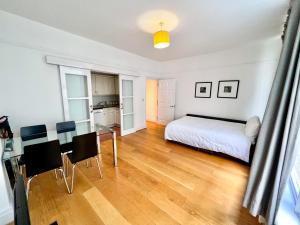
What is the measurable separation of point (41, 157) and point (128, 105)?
9.38ft

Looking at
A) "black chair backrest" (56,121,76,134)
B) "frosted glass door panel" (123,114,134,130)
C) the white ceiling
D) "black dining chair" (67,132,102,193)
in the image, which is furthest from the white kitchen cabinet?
"black dining chair" (67,132,102,193)

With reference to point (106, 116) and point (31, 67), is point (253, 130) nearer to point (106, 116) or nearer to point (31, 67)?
point (31, 67)

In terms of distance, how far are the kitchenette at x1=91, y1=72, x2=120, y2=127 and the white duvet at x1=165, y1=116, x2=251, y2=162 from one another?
8.50ft

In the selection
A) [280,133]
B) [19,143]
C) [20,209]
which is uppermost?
[280,133]

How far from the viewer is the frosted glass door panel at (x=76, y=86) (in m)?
2.85

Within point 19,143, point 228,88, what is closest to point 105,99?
point 19,143

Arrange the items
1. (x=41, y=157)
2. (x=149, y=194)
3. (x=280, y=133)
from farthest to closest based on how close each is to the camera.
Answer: (x=149, y=194) < (x=41, y=157) < (x=280, y=133)

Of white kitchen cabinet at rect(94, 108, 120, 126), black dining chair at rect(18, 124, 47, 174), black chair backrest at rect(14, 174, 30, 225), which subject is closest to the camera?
A: black chair backrest at rect(14, 174, 30, 225)

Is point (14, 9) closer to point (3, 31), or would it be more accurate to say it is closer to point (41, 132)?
point (3, 31)

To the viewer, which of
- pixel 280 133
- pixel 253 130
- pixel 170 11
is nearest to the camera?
pixel 280 133

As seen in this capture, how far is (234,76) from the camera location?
363 centimetres

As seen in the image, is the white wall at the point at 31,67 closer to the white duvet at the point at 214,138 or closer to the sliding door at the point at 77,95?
the sliding door at the point at 77,95

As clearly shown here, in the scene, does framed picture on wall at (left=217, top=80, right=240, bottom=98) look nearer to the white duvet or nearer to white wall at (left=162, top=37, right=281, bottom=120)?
white wall at (left=162, top=37, right=281, bottom=120)

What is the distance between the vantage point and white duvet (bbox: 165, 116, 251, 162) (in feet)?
8.24
